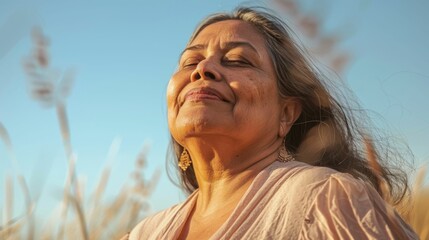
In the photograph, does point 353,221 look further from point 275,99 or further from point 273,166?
point 275,99

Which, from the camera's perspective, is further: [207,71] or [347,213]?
[207,71]

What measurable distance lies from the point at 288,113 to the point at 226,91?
40cm

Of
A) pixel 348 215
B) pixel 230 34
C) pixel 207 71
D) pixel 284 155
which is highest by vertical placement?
pixel 230 34

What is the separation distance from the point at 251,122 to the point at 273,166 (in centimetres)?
21

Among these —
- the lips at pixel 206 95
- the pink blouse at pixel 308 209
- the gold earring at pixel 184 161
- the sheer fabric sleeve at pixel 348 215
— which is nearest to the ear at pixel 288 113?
the pink blouse at pixel 308 209

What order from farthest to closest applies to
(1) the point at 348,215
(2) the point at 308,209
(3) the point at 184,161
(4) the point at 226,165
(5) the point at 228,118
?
1. (3) the point at 184,161
2. (4) the point at 226,165
3. (5) the point at 228,118
4. (2) the point at 308,209
5. (1) the point at 348,215

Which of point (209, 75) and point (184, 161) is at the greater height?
point (209, 75)

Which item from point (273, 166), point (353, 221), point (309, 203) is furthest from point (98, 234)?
point (353, 221)

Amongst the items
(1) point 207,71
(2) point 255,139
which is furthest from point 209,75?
(2) point 255,139

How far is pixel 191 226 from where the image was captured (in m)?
2.57

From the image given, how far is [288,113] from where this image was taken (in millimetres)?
2717

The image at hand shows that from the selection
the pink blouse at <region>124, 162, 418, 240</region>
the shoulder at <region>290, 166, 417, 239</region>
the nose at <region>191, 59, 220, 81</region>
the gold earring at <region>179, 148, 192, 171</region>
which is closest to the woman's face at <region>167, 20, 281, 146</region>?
the nose at <region>191, 59, 220, 81</region>

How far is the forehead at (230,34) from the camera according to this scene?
2709 mm

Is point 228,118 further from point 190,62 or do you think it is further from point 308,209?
point 308,209
